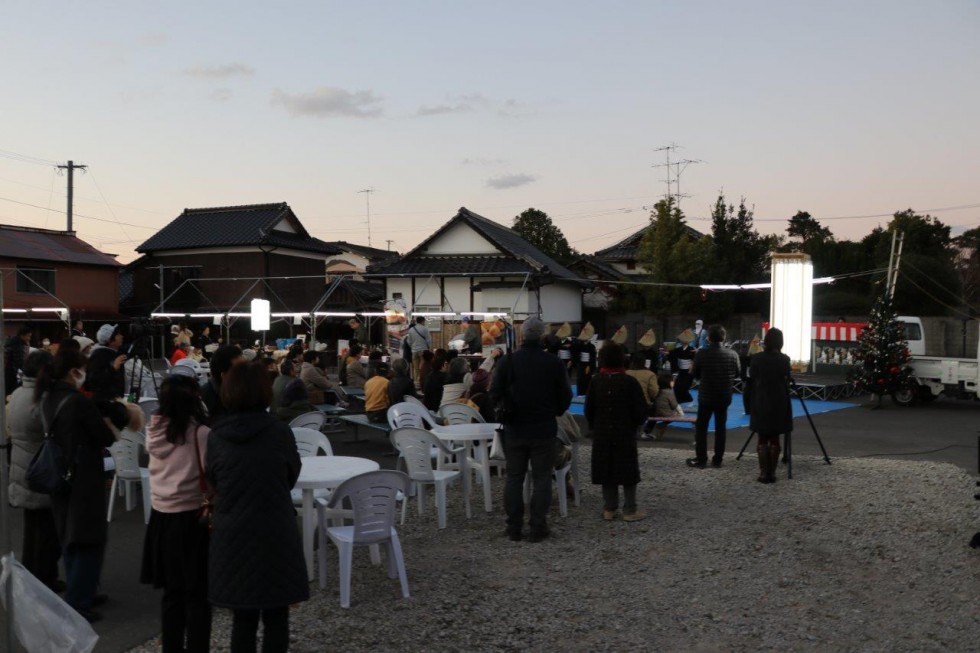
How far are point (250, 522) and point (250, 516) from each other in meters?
0.02

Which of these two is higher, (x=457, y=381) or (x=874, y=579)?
(x=457, y=381)

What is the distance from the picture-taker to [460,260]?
24125mm

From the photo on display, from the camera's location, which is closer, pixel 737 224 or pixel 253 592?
pixel 253 592

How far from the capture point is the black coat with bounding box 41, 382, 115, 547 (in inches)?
152

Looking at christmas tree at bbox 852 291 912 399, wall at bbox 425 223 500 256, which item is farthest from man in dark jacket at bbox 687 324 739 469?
wall at bbox 425 223 500 256

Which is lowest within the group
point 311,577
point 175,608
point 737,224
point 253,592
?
point 311,577

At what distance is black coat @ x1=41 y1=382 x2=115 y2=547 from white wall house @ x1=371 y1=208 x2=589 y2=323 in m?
18.4

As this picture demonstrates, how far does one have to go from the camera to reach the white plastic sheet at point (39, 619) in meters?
3.16

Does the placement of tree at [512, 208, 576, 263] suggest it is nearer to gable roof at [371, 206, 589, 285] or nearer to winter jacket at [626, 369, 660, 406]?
gable roof at [371, 206, 589, 285]

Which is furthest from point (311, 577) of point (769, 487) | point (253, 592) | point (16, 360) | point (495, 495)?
point (16, 360)

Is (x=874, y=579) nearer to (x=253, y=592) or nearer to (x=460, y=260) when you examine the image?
(x=253, y=592)

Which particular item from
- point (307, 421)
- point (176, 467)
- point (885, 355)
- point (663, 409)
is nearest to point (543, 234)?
point (885, 355)

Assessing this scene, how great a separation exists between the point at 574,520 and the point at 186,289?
1035 inches

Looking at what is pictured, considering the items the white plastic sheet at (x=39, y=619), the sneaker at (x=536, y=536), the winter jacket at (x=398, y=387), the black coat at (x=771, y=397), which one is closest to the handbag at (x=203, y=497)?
the white plastic sheet at (x=39, y=619)
